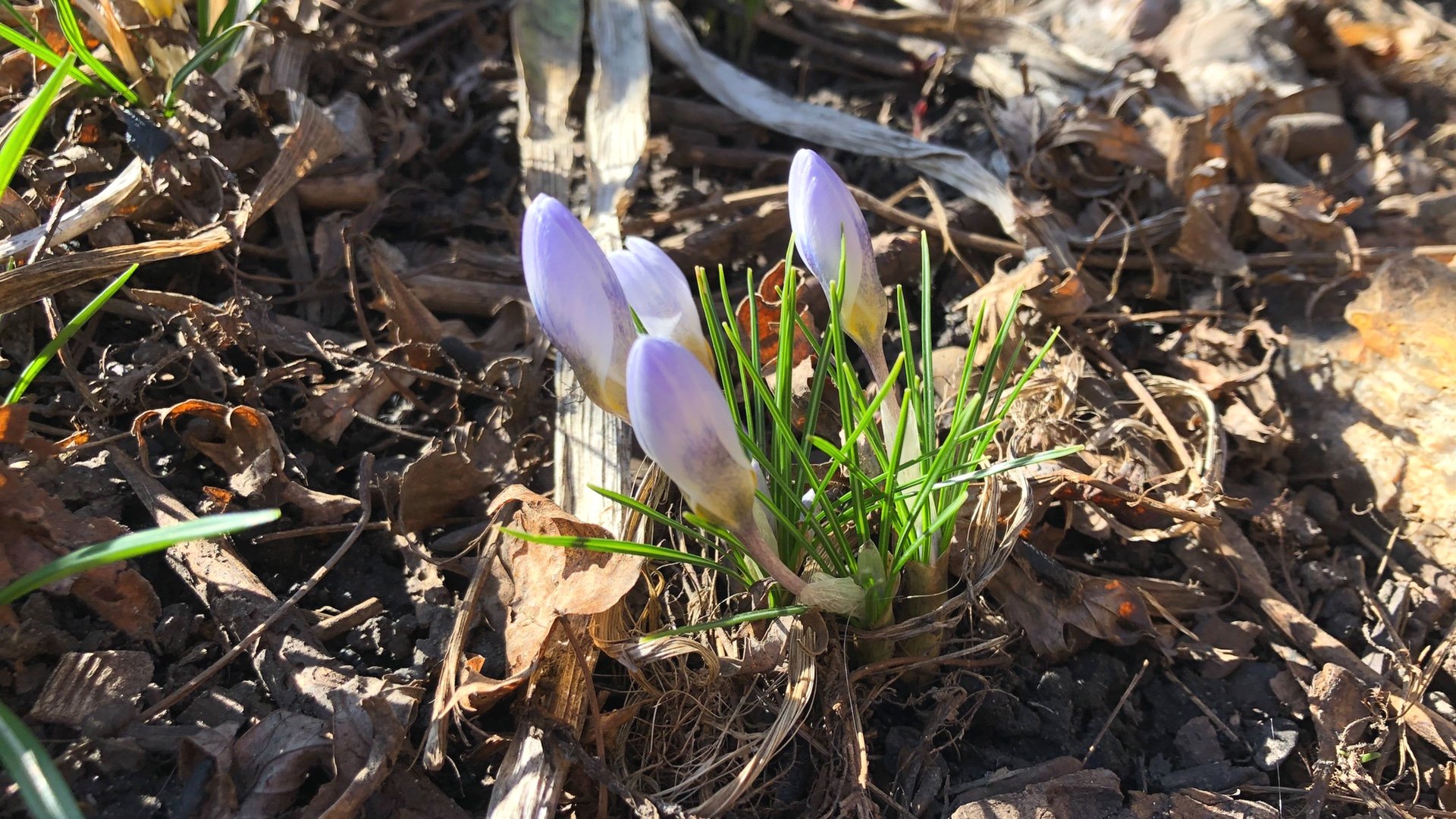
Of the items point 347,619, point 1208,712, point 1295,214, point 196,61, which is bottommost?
point 1208,712

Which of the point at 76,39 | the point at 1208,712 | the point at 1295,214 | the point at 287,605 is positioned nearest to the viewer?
the point at 287,605

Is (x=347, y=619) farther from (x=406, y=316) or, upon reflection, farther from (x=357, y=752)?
(x=406, y=316)

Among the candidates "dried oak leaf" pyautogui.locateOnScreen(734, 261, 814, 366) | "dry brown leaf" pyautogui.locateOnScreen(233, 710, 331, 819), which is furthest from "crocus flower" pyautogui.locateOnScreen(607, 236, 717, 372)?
"dry brown leaf" pyautogui.locateOnScreen(233, 710, 331, 819)

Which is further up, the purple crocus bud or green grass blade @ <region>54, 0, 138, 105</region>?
green grass blade @ <region>54, 0, 138, 105</region>

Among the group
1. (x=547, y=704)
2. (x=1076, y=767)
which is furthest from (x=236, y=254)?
(x=1076, y=767)

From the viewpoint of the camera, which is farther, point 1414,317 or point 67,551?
point 1414,317

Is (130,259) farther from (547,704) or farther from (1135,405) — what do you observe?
(1135,405)

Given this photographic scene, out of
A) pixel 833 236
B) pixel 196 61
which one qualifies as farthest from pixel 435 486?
pixel 196 61

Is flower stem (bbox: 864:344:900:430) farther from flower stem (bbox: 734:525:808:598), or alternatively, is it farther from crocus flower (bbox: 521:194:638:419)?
crocus flower (bbox: 521:194:638:419)
